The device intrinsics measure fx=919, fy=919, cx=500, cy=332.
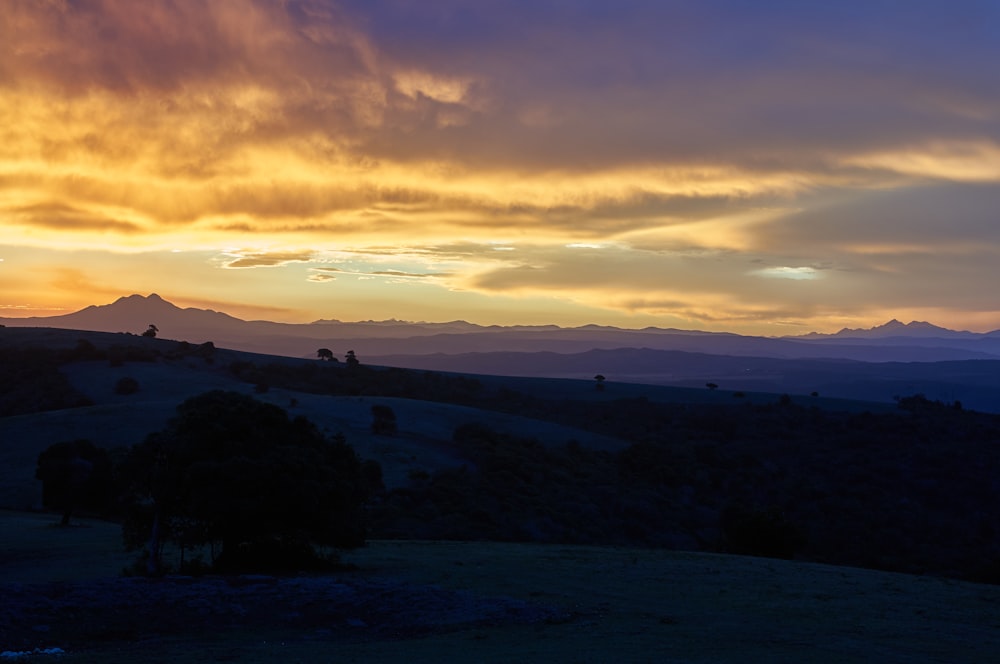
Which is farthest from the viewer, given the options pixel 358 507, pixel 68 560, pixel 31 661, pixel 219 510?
pixel 358 507

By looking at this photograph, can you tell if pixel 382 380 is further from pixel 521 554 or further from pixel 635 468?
pixel 521 554

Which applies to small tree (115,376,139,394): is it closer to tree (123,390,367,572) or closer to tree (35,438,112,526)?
tree (35,438,112,526)

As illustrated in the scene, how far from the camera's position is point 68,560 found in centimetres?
3444

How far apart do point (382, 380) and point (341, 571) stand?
10037cm

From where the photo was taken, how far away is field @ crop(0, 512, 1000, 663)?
68.7 ft

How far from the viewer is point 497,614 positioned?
84.7ft

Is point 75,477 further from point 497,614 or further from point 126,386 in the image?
point 126,386

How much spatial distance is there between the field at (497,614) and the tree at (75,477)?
15.7 meters

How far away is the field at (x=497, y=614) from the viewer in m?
21.0

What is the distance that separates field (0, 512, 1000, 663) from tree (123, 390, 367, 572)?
7.32 feet

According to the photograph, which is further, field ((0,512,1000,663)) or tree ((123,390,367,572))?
tree ((123,390,367,572))

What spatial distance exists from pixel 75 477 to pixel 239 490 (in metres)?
23.2

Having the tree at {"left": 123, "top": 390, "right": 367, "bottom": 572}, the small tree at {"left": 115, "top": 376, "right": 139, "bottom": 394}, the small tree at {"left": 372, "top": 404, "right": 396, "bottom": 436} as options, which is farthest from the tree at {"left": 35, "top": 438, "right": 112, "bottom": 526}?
the small tree at {"left": 115, "top": 376, "right": 139, "bottom": 394}

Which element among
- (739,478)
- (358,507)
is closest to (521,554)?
(358,507)
